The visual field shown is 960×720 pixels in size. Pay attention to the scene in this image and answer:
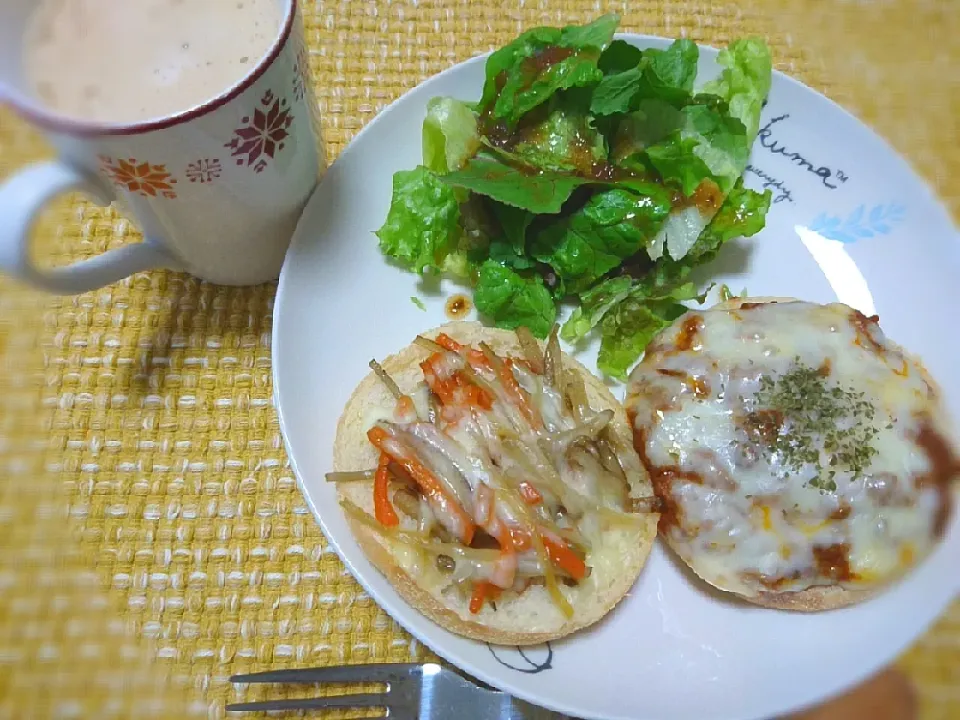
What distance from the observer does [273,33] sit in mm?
1327

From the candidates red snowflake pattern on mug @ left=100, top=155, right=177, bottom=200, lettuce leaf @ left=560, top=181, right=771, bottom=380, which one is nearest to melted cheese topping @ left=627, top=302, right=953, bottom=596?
lettuce leaf @ left=560, top=181, right=771, bottom=380

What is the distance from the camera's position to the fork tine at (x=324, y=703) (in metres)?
1.41

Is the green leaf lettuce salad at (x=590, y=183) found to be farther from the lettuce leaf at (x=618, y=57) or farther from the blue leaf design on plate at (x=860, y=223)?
the blue leaf design on plate at (x=860, y=223)

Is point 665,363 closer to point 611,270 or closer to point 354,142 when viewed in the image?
point 611,270

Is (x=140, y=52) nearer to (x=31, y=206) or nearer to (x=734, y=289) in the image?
(x=31, y=206)

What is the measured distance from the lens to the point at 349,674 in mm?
1446

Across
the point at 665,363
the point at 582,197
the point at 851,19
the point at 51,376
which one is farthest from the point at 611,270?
the point at 51,376

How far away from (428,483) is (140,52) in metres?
0.97

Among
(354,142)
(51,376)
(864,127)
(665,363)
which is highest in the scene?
(864,127)

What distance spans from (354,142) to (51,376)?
961 mm

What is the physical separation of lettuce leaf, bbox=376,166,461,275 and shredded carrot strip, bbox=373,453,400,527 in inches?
21.8

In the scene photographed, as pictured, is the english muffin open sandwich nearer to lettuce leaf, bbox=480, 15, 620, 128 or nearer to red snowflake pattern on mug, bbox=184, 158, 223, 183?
red snowflake pattern on mug, bbox=184, 158, 223, 183

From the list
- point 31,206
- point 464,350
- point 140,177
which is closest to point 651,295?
point 464,350

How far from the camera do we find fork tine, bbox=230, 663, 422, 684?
56.8 inches
